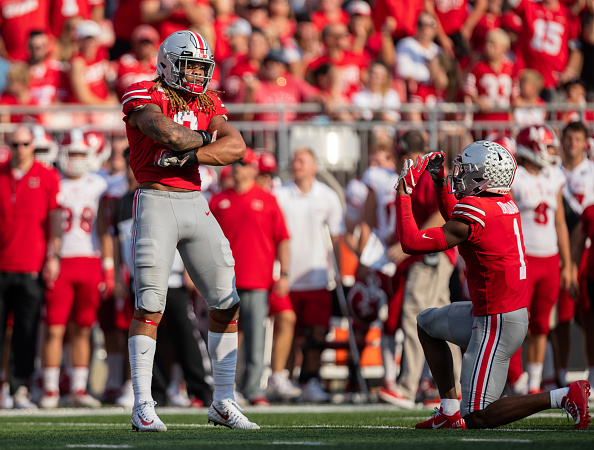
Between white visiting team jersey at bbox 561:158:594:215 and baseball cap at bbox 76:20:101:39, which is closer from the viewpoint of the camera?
white visiting team jersey at bbox 561:158:594:215

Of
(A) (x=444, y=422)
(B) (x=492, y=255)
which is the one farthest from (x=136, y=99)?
(A) (x=444, y=422)

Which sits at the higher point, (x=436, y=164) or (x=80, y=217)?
(x=436, y=164)

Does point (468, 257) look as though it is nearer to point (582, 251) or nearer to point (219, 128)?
point (219, 128)

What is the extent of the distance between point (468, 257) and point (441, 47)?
27.7 feet

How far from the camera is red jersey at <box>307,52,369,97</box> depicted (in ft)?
43.6

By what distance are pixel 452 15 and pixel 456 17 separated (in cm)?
6

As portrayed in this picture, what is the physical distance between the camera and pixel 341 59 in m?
13.7

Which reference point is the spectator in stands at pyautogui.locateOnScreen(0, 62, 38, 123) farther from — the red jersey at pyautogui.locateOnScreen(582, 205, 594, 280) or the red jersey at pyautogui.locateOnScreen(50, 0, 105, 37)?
the red jersey at pyautogui.locateOnScreen(582, 205, 594, 280)

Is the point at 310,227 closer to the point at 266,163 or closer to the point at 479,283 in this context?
the point at 266,163

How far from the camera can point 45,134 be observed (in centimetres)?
1048

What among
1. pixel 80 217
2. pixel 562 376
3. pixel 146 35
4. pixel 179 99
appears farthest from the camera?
pixel 146 35

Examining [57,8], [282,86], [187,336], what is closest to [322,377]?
[187,336]

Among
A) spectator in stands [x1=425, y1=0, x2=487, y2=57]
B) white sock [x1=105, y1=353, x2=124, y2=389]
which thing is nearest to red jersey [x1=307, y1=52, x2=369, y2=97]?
spectator in stands [x1=425, y1=0, x2=487, y2=57]

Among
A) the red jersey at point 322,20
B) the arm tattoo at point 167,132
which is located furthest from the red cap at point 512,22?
the arm tattoo at point 167,132
